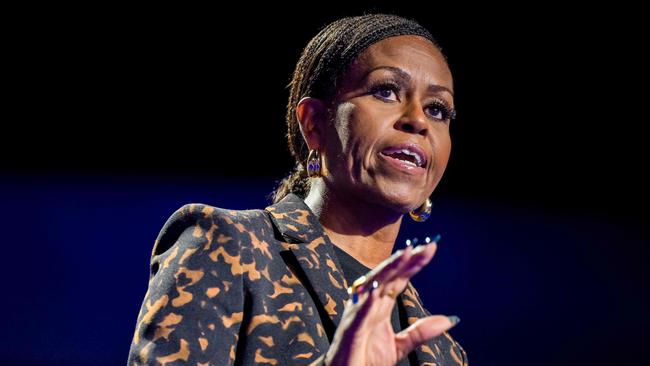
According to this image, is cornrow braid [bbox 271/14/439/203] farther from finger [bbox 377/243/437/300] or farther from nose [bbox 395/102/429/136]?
finger [bbox 377/243/437/300]

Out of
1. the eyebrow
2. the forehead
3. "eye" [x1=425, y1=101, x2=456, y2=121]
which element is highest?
the forehead

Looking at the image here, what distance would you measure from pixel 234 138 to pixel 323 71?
57.6 inches

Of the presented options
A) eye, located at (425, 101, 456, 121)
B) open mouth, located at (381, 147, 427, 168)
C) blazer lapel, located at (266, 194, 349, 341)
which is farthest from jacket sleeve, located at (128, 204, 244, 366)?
eye, located at (425, 101, 456, 121)

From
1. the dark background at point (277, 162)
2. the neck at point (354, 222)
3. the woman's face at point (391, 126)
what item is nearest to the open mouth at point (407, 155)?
the woman's face at point (391, 126)

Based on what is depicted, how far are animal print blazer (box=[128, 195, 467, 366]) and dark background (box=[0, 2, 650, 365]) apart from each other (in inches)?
68.8

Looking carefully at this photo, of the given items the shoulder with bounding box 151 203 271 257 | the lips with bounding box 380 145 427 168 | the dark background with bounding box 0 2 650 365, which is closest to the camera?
the shoulder with bounding box 151 203 271 257

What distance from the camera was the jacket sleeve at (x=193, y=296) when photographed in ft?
4.36

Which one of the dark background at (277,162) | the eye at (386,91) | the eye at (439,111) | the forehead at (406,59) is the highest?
the forehead at (406,59)

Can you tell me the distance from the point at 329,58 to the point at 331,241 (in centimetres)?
57

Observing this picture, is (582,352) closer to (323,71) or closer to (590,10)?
(590,10)

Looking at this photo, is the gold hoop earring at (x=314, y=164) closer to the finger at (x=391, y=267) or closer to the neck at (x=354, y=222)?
the neck at (x=354, y=222)

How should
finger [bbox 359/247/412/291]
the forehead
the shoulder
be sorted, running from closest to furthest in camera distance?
finger [bbox 359/247/412/291] → the shoulder → the forehead

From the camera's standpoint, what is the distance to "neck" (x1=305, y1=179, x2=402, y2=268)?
1.89m

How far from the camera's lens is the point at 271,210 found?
1.80 m
